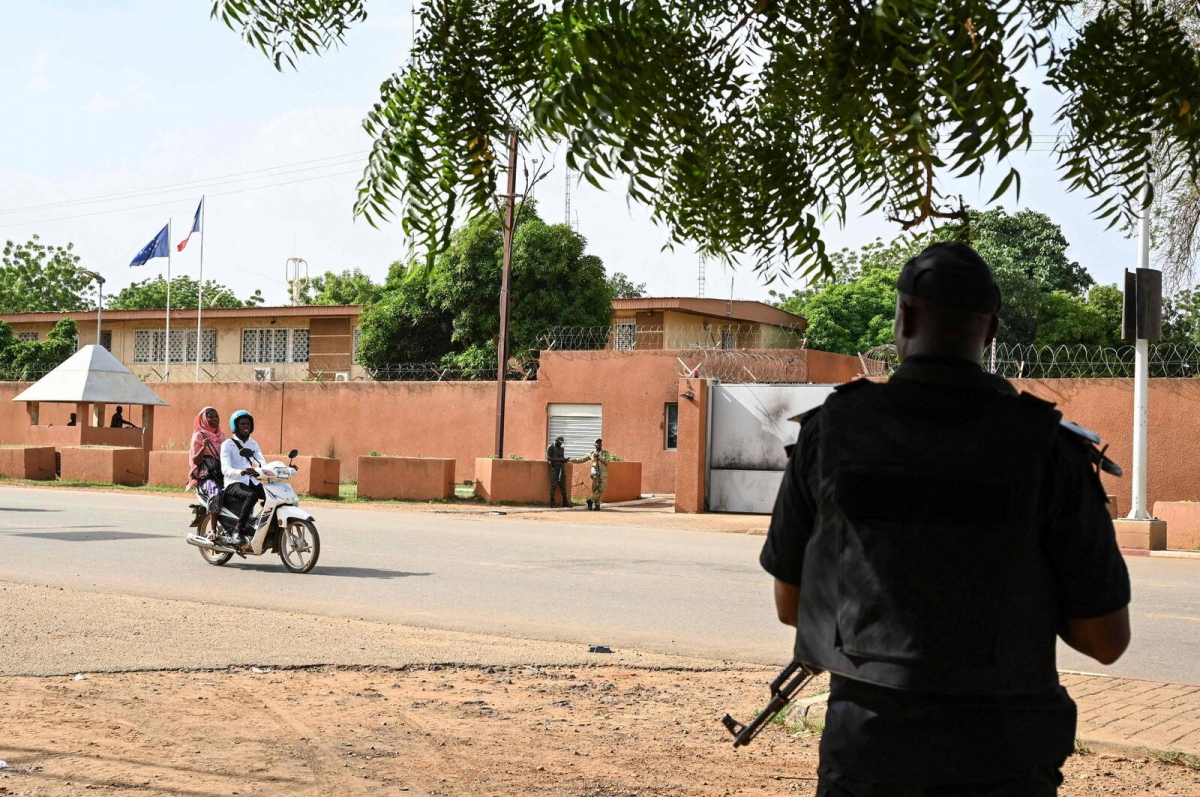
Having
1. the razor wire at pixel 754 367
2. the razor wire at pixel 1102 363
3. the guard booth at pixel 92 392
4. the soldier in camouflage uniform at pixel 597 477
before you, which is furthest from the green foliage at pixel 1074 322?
the guard booth at pixel 92 392

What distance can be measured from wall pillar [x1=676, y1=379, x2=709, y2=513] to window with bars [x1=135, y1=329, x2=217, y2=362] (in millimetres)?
24098

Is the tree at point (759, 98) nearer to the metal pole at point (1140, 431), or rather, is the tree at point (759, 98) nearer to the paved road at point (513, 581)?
the paved road at point (513, 581)

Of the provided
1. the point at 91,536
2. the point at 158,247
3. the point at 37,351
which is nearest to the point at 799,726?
the point at 91,536

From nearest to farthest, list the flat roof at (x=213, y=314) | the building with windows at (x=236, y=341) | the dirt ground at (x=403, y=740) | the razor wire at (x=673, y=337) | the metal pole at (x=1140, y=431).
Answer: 1. the dirt ground at (x=403, y=740)
2. the metal pole at (x=1140, y=431)
3. the razor wire at (x=673, y=337)
4. the flat roof at (x=213, y=314)
5. the building with windows at (x=236, y=341)

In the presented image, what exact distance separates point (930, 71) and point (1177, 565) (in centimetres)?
1462

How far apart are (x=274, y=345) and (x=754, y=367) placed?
20.8m

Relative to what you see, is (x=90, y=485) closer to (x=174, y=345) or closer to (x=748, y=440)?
(x=748, y=440)

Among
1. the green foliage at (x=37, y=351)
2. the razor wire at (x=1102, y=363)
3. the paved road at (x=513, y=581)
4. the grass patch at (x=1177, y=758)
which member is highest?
the green foliage at (x=37, y=351)

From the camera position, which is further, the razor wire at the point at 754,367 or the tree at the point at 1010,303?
the tree at the point at 1010,303

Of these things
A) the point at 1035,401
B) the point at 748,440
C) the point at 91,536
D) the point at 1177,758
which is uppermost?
the point at 1035,401

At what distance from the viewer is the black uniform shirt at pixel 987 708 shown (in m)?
2.14

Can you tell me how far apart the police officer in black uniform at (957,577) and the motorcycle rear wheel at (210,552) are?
11.0 metres

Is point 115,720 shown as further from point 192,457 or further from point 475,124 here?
point 192,457

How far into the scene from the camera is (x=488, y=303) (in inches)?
1278
